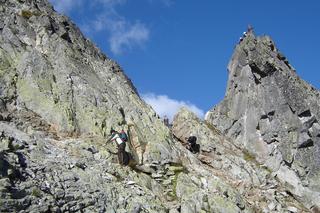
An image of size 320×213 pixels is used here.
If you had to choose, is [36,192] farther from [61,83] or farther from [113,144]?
[61,83]

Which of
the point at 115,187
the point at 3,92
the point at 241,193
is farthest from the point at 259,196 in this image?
the point at 3,92

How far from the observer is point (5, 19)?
44.2 m

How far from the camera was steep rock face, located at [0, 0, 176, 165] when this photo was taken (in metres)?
39.1

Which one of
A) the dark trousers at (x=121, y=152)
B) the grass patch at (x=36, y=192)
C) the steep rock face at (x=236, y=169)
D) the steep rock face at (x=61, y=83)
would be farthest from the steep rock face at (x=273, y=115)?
the grass patch at (x=36, y=192)

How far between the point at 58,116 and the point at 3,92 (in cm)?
416

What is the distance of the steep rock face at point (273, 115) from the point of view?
186 feet

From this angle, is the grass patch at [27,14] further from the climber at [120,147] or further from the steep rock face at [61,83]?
the climber at [120,147]

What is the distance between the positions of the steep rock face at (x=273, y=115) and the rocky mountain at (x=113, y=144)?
0.13m

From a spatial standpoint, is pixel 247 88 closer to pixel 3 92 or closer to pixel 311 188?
pixel 311 188

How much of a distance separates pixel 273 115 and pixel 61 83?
27762 millimetres

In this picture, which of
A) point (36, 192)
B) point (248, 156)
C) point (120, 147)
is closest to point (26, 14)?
point (120, 147)

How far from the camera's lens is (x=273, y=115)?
6075 centimetres

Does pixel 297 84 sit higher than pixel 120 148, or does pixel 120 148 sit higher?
pixel 297 84

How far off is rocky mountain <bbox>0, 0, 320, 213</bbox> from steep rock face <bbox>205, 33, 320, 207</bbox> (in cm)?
13
